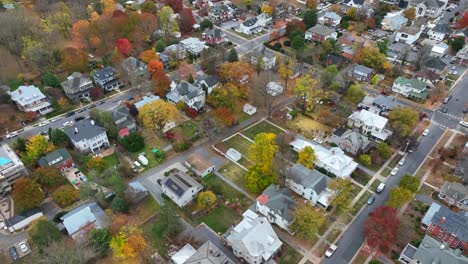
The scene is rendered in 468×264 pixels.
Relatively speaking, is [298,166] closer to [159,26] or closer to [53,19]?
[159,26]

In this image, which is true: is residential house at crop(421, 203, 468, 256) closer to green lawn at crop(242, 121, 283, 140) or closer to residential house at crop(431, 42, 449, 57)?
green lawn at crop(242, 121, 283, 140)

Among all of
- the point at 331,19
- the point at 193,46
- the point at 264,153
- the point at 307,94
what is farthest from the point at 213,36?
the point at 264,153

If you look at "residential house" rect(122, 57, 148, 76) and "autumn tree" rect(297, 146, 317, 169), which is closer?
"autumn tree" rect(297, 146, 317, 169)

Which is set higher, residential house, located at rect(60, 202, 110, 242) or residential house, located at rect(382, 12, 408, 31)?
residential house, located at rect(382, 12, 408, 31)

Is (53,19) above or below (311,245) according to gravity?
above

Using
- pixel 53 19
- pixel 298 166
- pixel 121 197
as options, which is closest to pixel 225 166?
pixel 298 166

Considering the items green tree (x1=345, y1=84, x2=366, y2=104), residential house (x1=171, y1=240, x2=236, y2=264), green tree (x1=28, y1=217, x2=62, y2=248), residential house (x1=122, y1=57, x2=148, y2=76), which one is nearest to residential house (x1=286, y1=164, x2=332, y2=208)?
residential house (x1=171, y1=240, x2=236, y2=264)

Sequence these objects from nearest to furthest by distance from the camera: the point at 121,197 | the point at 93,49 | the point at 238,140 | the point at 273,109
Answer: the point at 121,197 → the point at 238,140 → the point at 273,109 → the point at 93,49
